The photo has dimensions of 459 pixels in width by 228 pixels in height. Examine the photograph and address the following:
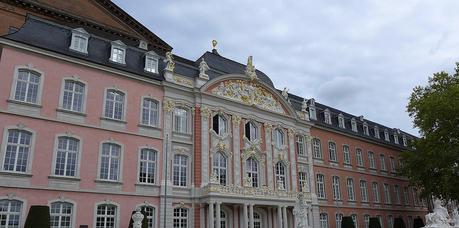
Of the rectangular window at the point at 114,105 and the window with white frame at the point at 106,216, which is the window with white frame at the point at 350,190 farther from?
the rectangular window at the point at 114,105

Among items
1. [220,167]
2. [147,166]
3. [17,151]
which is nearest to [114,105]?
[147,166]

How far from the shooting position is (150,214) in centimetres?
2295

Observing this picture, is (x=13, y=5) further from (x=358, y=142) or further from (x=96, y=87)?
(x=358, y=142)

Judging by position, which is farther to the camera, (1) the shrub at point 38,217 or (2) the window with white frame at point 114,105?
(2) the window with white frame at point 114,105

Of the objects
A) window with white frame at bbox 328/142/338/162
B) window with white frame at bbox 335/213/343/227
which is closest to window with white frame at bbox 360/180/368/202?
window with white frame at bbox 335/213/343/227

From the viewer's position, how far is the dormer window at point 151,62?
25.5 metres

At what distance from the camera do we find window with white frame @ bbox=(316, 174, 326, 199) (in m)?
33.8

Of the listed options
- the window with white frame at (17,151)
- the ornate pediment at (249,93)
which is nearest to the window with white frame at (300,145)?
the ornate pediment at (249,93)

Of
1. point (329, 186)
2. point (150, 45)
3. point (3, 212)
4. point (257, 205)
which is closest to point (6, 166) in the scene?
point (3, 212)

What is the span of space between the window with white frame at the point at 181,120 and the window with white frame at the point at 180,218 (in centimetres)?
483

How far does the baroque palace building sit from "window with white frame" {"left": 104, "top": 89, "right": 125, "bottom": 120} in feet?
0.21

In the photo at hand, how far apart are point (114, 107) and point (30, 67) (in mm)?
4850

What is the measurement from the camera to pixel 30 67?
20172 mm

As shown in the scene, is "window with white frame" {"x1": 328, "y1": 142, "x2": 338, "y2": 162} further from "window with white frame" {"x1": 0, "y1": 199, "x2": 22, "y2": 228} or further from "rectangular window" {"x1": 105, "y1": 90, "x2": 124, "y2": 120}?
"window with white frame" {"x1": 0, "y1": 199, "x2": 22, "y2": 228}
